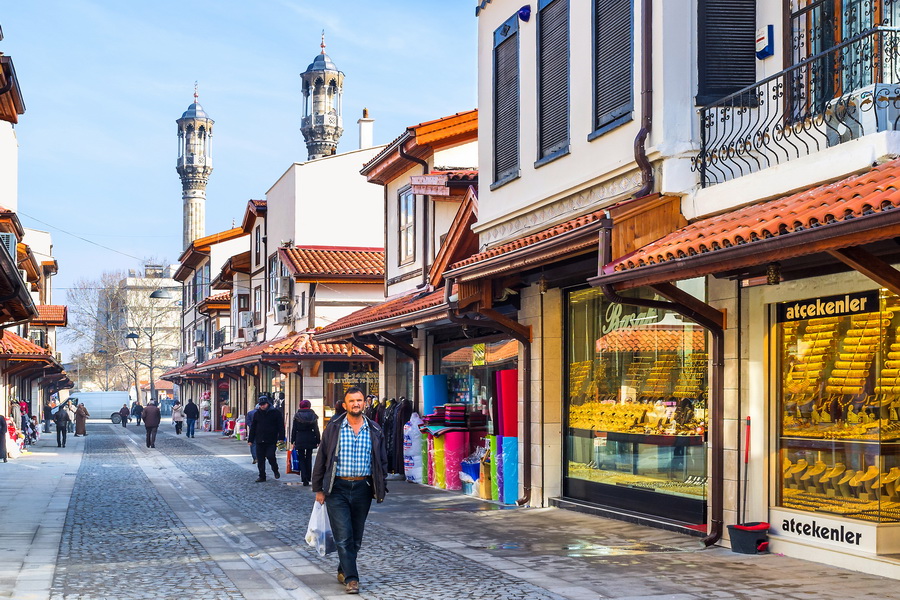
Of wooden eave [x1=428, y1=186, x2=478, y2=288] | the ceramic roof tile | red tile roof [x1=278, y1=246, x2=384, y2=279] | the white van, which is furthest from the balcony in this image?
wooden eave [x1=428, y1=186, x2=478, y2=288]

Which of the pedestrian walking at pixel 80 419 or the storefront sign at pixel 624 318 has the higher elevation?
the storefront sign at pixel 624 318

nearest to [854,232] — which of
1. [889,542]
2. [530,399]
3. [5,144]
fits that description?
[889,542]

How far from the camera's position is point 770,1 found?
11.6 m

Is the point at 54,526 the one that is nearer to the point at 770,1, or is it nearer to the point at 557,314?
the point at 557,314

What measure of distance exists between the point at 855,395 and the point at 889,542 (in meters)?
1.30

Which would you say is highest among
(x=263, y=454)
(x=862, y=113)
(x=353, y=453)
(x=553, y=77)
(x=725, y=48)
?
(x=553, y=77)

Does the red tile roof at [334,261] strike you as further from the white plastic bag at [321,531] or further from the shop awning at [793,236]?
the white plastic bag at [321,531]

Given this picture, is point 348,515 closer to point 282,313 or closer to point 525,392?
point 525,392

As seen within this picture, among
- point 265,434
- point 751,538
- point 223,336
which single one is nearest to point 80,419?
point 223,336

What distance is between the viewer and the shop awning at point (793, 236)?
7699 millimetres

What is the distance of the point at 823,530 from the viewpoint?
10.3 metres

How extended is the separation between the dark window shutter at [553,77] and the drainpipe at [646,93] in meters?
2.44

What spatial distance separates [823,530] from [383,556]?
163 inches

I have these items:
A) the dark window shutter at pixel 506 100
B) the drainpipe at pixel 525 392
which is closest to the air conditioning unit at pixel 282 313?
the dark window shutter at pixel 506 100
